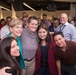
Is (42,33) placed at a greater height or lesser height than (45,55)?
greater

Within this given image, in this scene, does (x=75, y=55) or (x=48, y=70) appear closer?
(x=75, y=55)

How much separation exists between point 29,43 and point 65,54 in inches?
23.6

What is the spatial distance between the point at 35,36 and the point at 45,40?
0.59 feet

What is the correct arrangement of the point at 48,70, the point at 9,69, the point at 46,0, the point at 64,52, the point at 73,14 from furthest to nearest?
the point at 73,14
the point at 46,0
the point at 48,70
the point at 64,52
the point at 9,69

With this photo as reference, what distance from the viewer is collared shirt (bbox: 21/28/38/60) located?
383 cm

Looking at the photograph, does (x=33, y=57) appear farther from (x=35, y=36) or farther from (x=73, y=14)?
(x=73, y=14)

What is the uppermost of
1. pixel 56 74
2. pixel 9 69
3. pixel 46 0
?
pixel 46 0

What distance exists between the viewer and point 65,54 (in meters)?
3.71

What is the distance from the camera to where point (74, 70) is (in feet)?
12.6

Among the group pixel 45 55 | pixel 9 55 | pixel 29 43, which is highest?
pixel 9 55

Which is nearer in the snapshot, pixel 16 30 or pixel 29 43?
pixel 16 30

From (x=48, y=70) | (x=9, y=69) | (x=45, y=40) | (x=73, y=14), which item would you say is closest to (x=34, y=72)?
(x=48, y=70)

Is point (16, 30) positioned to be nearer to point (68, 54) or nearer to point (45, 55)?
point (45, 55)

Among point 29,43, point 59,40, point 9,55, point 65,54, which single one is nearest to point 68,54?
point 65,54
